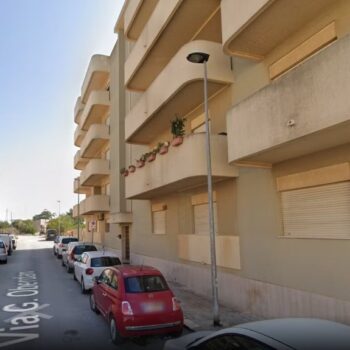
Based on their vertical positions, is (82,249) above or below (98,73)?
below

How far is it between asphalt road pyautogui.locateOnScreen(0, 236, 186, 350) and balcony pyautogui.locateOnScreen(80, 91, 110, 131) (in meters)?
17.1

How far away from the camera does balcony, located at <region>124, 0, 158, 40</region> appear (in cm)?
1803

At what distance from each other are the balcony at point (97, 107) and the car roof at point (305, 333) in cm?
2885

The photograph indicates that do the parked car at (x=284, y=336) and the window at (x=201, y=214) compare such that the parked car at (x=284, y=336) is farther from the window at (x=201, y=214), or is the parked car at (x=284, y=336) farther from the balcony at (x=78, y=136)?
the balcony at (x=78, y=136)

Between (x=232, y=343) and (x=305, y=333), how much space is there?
0.76 m

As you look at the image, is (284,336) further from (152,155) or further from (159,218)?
(159,218)

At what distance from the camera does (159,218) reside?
19500 millimetres

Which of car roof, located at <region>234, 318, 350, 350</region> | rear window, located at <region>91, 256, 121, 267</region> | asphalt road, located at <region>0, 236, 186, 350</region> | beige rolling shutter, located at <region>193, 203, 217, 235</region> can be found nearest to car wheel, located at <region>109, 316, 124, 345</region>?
asphalt road, located at <region>0, 236, 186, 350</region>

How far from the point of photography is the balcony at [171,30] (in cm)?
1301

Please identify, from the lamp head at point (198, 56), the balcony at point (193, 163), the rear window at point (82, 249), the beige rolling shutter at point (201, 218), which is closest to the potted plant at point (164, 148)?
the balcony at point (193, 163)

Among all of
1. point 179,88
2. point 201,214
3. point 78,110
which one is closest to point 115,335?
point 201,214

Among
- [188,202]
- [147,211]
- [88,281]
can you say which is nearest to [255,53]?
[188,202]

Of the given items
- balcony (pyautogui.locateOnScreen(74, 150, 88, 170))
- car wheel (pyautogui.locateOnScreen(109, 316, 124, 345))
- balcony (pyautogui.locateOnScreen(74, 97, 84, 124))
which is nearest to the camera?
car wheel (pyautogui.locateOnScreen(109, 316, 124, 345))

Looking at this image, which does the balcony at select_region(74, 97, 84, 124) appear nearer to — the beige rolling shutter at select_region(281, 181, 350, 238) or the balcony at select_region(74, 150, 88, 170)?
the balcony at select_region(74, 150, 88, 170)
